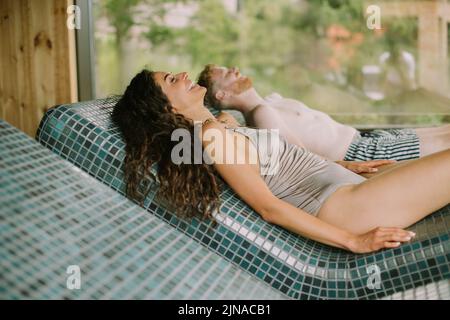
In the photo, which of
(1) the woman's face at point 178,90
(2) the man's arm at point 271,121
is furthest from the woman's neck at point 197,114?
(2) the man's arm at point 271,121

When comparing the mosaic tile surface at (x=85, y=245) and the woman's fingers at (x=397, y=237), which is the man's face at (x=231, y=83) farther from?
the woman's fingers at (x=397, y=237)

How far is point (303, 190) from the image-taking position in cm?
186

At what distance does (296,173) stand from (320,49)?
2.44m

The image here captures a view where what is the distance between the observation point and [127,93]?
2.02 meters

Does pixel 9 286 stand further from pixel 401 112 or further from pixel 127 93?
pixel 401 112

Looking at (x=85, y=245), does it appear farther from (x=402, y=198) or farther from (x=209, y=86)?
(x=209, y=86)

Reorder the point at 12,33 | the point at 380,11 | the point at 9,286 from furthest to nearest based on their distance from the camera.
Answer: the point at 380,11, the point at 12,33, the point at 9,286

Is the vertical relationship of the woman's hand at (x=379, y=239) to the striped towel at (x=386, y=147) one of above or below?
below

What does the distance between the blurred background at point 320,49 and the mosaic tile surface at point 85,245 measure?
224 cm

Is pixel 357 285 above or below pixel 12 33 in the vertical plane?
below

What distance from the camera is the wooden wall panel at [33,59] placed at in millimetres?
2992

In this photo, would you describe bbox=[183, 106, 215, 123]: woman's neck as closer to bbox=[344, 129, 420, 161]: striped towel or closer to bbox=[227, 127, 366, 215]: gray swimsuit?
bbox=[227, 127, 366, 215]: gray swimsuit

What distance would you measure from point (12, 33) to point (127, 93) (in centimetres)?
140
